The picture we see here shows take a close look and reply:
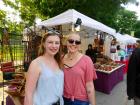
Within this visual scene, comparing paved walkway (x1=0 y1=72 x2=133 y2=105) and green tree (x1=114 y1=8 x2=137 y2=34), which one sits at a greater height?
green tree (x1=114 y1=8 x2=137 y2=34)

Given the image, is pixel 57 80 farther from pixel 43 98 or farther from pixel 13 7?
pixel 13 7

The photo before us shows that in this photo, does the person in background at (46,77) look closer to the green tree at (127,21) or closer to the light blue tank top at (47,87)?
the light blue tank top at (47,87)

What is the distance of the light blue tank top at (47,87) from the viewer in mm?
2988

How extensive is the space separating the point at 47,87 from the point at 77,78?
1.88 ft

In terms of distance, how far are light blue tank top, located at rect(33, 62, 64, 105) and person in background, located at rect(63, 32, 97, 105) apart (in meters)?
0.39

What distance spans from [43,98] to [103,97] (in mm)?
7848

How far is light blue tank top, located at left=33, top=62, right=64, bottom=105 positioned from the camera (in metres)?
2.99

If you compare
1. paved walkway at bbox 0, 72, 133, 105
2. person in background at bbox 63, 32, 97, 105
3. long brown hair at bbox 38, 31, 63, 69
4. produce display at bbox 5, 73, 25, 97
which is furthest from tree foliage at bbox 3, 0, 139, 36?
long brown hair at bbox 38, 31, 63, 69

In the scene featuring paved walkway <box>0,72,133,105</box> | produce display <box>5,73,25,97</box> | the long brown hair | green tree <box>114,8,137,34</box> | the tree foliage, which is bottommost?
paved walkway <box>0,72,133,105</box>

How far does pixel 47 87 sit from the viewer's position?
301 centimetres

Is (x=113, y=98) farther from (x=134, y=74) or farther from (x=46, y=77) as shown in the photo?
(x=46, y=77)

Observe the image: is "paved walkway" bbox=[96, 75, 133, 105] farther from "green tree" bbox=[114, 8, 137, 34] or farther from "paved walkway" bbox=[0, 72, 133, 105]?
"green tree" bbox=[114, 8, 137, 34]

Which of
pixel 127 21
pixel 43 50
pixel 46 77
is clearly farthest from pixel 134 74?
pixel 127 21

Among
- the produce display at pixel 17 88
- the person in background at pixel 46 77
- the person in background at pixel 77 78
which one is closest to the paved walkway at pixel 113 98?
the produce display at pixel 17 88
